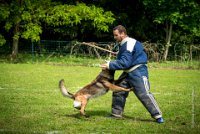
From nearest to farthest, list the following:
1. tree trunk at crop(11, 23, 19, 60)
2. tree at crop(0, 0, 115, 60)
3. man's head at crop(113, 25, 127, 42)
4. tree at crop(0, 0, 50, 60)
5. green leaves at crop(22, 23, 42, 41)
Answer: man's head at crop(113, 25, 127, 42)
green leaves at crop(22, 23, 42, 41)
tree at crop(0, 0, 50, 60)
tree at crop(0, 0, 115, 60)
tree trunk at crop(11, 23, 19, 60)

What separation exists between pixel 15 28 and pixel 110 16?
6240mm

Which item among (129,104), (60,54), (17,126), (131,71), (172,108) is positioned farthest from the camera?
(60,54)

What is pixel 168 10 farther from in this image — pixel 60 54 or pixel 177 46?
pixel 60 54

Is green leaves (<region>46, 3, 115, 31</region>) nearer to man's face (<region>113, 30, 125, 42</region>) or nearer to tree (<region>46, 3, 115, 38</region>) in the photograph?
tree (<region>46, 3, 115, 38</region>)

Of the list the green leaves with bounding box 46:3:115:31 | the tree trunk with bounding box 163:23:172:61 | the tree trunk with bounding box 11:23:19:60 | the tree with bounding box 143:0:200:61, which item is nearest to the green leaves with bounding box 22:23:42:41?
the tree trunk with bounding box 11:23:19:60

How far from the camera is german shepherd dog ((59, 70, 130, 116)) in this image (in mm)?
10055

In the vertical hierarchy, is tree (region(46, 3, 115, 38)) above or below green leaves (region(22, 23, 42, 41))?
above

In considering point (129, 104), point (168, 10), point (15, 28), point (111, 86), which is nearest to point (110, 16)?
point (168, 10)

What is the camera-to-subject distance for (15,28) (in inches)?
1169

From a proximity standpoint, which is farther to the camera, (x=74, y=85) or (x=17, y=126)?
(x=74, y=85)

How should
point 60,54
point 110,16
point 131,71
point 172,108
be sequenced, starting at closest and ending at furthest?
point 131,71 → point 172,108 → point 60,54 → point 110,16

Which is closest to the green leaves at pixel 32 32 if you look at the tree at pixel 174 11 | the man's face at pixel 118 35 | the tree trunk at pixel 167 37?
the tree at pixel 174 11

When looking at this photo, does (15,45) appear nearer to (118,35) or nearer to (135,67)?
(118,35)

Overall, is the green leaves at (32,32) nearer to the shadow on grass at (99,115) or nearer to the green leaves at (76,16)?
the green leaves at (76,16)
